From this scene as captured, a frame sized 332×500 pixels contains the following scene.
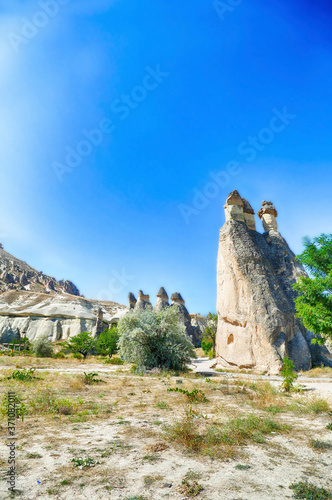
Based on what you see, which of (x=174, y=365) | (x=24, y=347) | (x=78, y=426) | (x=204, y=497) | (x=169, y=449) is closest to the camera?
(x=204, y=497)

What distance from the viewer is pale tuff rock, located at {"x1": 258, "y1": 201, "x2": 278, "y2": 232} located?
3007cm

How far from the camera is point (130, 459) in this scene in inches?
161

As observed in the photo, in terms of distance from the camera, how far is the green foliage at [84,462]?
3.79 meters

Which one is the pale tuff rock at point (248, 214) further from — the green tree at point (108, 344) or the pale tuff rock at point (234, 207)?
the green tree at point (108, 344)

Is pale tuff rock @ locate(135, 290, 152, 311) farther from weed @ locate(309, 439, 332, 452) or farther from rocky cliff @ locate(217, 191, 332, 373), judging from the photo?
weed @ locate(309, 439, 332, 452)

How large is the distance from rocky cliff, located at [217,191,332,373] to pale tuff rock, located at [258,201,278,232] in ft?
4.62

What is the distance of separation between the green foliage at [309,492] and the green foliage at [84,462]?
2.63 m

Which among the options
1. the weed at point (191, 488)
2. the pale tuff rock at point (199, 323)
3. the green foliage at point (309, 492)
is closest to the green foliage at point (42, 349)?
the weed at point (191, 488)

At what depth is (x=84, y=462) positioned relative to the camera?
3859 millimetres

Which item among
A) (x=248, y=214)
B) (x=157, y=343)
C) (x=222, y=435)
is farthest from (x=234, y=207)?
(x=222, y=435)

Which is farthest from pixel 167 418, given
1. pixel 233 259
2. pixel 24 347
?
pixel 24 347

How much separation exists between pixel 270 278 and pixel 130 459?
21.9m

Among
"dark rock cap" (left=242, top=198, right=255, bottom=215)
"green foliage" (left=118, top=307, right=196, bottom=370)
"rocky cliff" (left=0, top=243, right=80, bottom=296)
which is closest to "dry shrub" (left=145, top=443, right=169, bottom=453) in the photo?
"green foliage" (left=118, top=307, right=196, bottom=370)

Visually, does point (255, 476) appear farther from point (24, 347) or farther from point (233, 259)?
point (24, 347)
